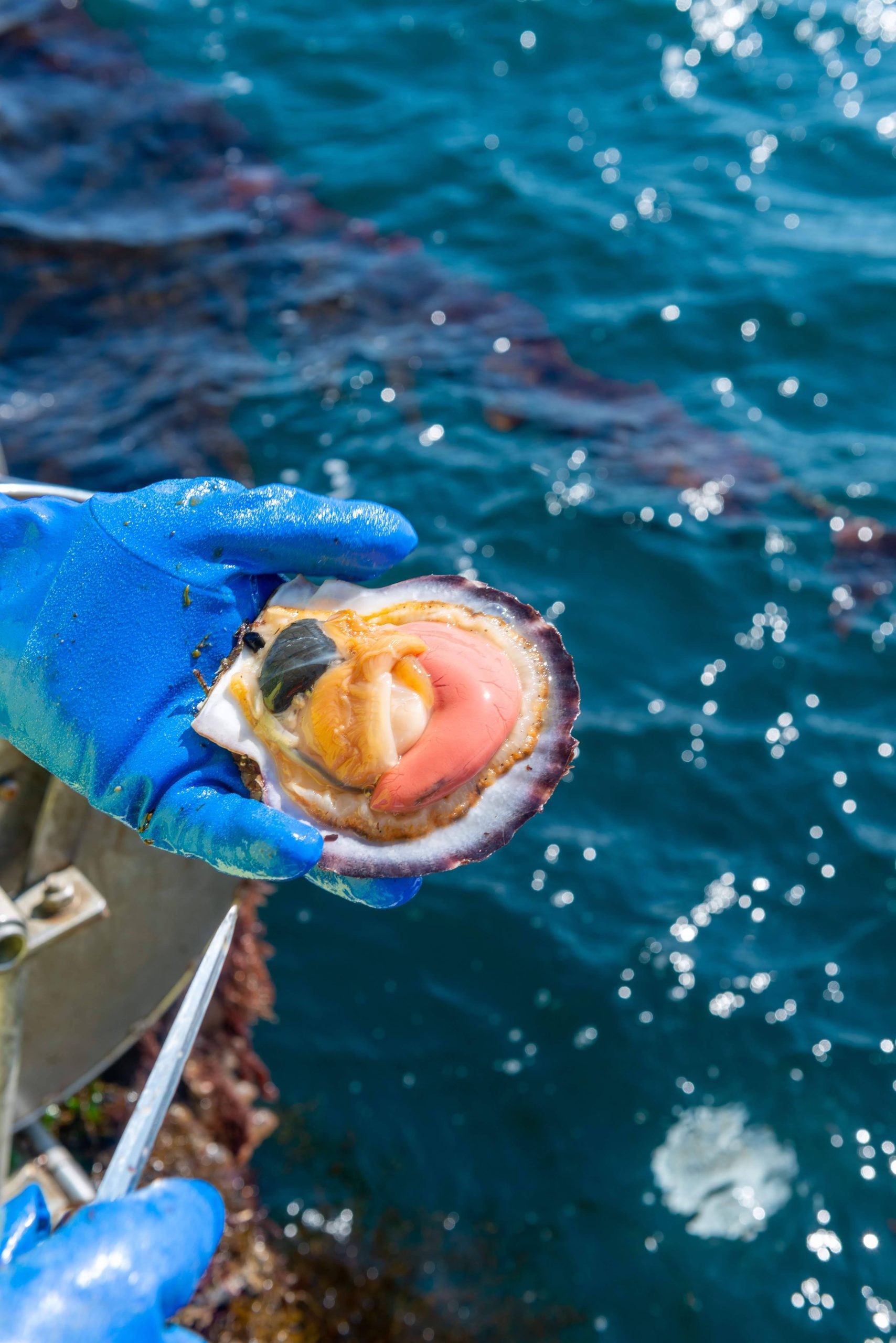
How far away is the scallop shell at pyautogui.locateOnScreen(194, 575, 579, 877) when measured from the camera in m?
2.72

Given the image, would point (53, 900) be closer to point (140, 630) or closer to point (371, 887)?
point (140, 630)

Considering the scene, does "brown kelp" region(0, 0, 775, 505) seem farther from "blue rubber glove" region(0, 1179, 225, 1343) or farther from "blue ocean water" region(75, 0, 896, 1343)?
"blue rubber glove" region(0, 1179, 225, 1343)

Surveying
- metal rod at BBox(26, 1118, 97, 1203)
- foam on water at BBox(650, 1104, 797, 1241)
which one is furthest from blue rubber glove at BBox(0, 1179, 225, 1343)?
foam on water at BBox(650, 1104, 797, 1241)

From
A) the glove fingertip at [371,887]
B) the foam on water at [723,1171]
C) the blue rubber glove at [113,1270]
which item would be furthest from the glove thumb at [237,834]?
the foam on water at [723,1171]

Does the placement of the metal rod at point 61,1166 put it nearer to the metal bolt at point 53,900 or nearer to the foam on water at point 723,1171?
the metal bolt at point 53,900

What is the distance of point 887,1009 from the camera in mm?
4953

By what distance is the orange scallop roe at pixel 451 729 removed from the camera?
2.71 metres

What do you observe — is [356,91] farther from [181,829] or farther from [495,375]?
[181,829]

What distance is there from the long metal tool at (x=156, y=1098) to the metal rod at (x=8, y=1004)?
0.32m

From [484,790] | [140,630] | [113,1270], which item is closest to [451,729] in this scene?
[484,790]

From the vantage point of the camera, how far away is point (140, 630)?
292cm

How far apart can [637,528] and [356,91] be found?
7.55 m

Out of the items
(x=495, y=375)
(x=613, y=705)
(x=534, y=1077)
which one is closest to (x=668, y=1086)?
(x=534, y=1077)

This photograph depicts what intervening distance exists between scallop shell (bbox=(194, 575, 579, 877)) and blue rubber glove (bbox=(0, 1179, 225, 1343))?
127 centimetres
